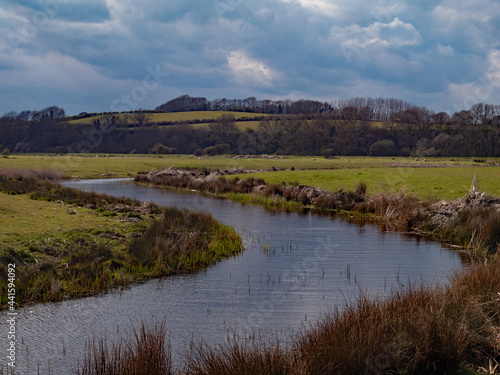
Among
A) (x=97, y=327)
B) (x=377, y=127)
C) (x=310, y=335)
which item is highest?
(x=377, y=127)

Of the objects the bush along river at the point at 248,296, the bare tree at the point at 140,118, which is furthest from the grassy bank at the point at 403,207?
Answer: the bare tree at the point at 140,118

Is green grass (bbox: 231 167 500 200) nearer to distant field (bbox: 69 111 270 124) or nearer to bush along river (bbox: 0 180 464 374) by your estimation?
bush along river (bbox: 0 180 464 374)

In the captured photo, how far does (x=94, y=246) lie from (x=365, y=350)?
10468mm

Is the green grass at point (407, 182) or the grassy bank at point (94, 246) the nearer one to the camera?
the grassy bank at point (94, 246)

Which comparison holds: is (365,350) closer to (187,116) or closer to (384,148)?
(384,148)

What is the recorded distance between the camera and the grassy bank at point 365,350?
7.12 m

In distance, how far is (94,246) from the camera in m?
15.5

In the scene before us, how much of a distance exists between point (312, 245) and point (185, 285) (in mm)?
7553

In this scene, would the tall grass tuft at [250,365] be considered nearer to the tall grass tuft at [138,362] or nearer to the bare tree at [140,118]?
the tall grass tuft at [138,362]

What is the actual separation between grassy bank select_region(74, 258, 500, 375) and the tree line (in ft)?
383

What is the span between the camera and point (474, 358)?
26.6 ft

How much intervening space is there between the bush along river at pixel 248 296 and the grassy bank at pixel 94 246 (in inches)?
23.7

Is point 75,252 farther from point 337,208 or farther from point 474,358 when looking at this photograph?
point 337,208

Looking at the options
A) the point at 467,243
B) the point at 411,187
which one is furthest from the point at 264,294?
the point at 411,187
